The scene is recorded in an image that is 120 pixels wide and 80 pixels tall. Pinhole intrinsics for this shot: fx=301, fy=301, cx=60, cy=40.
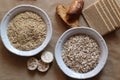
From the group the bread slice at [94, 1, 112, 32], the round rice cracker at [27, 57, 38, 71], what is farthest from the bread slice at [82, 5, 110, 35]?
the round rice cracker at [27, 57, 38, 71]

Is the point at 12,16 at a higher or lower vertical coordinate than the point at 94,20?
higher

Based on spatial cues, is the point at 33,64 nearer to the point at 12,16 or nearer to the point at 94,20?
the point at 12,16

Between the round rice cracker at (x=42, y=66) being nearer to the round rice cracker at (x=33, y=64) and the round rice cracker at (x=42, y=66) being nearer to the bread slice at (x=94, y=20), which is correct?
the round rice cracker at (x=33, y=64)

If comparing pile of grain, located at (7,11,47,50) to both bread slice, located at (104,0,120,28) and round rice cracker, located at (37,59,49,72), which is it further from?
bread slice, located at (104,0,120,28)

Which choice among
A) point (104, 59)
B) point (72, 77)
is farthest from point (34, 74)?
point (104, 59)

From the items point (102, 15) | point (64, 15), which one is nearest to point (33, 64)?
point (64, 15)

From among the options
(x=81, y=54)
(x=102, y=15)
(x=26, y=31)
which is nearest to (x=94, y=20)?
(x=102, y=15)

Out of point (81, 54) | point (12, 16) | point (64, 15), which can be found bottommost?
point (81, 54)

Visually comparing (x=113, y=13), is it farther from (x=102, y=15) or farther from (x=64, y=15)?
(x=64, y=15)
